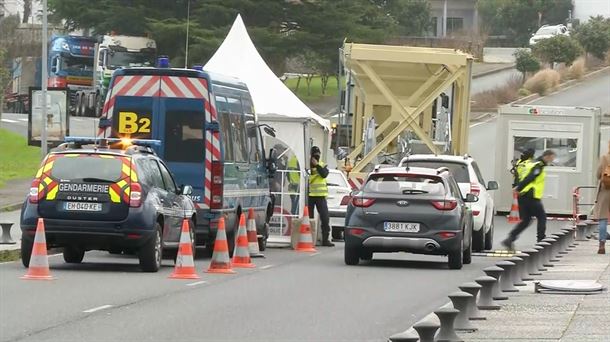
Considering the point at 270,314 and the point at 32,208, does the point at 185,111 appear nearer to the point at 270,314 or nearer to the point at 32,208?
the point at 32,208

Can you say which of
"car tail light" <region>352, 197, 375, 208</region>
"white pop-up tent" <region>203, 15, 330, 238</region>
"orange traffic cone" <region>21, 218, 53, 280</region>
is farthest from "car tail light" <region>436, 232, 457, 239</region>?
"white pop-up tent" <region>203, 15, 330, 238</region>

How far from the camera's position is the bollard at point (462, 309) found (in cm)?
1227

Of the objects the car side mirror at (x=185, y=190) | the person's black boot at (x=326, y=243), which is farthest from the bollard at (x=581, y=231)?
the car side mirror at (x=185, y=190)

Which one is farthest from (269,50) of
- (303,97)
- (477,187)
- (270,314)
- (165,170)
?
(270,314)

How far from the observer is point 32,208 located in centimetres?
1916

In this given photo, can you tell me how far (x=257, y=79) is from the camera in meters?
32.3

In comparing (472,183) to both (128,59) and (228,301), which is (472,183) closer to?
(228,301)

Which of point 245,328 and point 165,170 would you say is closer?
point 245,328

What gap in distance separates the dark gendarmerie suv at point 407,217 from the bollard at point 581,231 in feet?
22.5

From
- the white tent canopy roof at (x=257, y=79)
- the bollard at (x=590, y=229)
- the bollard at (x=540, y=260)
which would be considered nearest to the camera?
the bollard at (x=540, y=260)

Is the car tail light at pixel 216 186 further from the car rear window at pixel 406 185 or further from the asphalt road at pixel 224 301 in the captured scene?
the car rear window at pixel 406 185

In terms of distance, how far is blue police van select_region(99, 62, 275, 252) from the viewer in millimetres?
22453

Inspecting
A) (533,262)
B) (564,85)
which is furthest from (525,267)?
(564,85)

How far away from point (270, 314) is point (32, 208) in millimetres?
5654
